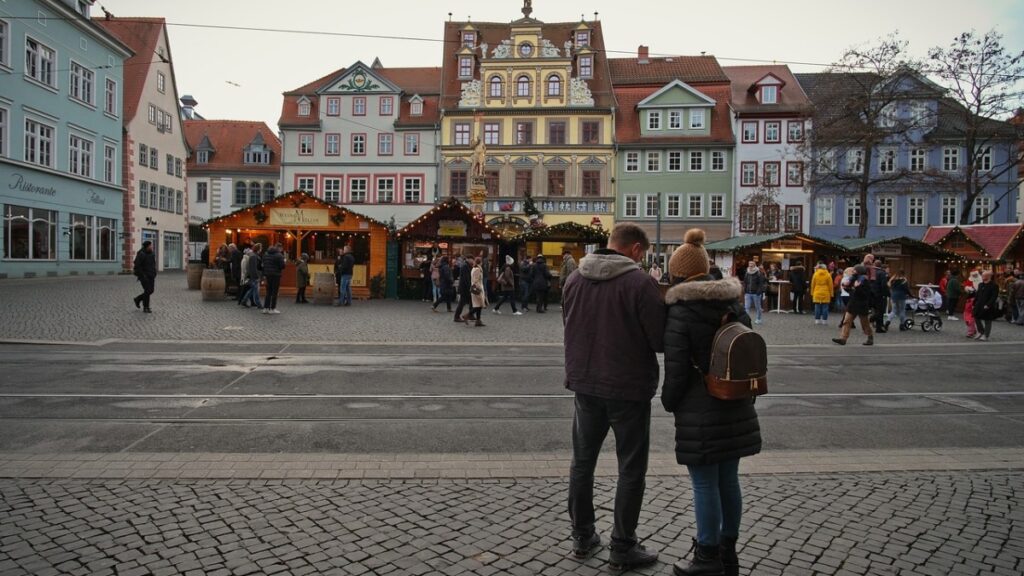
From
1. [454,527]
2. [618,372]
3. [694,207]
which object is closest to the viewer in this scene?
[618,372]

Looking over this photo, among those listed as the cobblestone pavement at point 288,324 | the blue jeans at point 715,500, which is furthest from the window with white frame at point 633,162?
the blue jeans at point 715,500

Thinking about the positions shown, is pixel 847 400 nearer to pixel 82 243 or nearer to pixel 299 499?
pixel 299 499

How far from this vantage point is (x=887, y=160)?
45.8 metres

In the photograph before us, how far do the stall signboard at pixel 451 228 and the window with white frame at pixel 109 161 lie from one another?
2239 centimetres

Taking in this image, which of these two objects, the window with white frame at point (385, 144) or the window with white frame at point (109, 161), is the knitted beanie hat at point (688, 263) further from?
the window with white frame at point (385, 144)

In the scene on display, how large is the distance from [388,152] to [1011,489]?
161 feet

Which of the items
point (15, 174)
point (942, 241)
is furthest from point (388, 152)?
point (942, 241)

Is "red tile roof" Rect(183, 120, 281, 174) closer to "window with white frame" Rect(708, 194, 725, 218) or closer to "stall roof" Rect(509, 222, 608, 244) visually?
"window with white frame" Rect(708, 194, 725, 218)

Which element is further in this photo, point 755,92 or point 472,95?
point 755,92

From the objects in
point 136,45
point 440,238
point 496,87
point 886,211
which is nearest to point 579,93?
point 496,87

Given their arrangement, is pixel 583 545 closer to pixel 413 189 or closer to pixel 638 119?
pixel 638 119

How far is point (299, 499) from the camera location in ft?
15.2

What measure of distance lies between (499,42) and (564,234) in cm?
2965

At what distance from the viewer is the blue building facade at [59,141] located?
96.6ft
